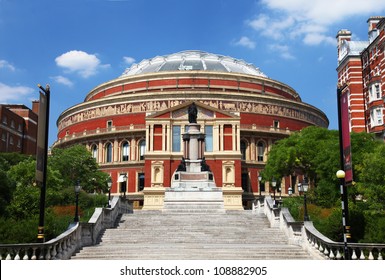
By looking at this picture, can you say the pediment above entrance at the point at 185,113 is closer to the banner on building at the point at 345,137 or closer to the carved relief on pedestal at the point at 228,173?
the carved relief on pedestal at the point at 228,173

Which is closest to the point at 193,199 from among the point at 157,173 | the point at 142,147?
the point at 157,173

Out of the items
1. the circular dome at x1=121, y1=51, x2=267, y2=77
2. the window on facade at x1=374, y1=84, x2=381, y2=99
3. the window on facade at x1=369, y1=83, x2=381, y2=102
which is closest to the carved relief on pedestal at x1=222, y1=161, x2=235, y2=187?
the window on facade at x1=369, y1=83, x2=381, y2=102

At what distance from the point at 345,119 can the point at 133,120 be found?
5133 cm

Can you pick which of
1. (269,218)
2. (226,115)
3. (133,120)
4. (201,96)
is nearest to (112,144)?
(133,120)

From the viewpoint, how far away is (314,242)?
1995 cm

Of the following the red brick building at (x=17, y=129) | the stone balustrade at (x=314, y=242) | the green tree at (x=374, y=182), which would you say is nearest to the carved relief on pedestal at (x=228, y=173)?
the green tree at (x=374, y=182)

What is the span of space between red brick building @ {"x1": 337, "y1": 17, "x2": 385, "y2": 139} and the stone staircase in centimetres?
3216

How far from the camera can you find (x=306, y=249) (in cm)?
Result: 2067

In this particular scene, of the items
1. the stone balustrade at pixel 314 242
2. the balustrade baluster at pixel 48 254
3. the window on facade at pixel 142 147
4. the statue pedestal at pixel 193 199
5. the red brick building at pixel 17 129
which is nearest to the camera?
the stone balustrade at pixel 314 242

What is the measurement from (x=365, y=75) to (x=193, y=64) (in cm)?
2733

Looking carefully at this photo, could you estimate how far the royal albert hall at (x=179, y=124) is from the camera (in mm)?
54875

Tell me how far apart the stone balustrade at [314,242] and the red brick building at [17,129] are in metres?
54.9

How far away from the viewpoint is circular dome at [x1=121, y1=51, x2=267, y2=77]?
77.8m

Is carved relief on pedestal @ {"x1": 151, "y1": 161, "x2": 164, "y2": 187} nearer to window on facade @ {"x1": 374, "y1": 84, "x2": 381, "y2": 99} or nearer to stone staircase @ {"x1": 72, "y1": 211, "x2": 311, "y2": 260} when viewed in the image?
stone staircase @ {"x1": 72, "y1": 211, "x2": 311, "y2": 260}
